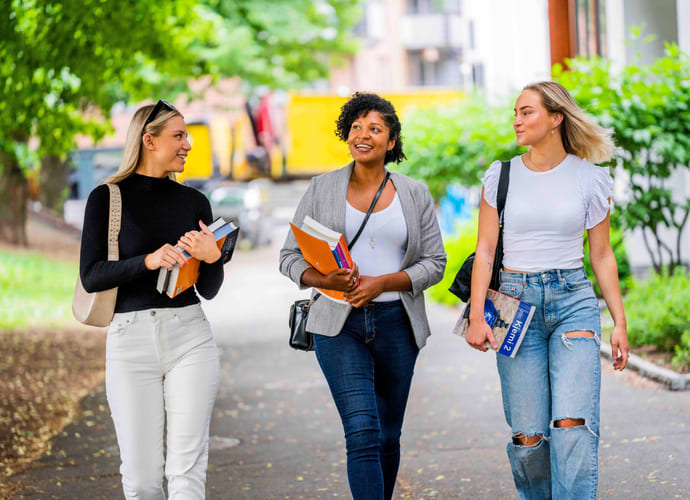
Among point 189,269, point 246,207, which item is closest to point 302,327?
point 189,269

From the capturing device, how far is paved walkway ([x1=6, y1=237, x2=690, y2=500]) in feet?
18.8

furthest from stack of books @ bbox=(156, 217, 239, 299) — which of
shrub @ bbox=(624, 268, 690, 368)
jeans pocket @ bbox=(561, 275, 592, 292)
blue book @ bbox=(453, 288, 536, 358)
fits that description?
shrub @ bbox=(624, 268, 690, 368)

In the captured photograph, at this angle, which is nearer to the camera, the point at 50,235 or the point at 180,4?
the point at 180,4

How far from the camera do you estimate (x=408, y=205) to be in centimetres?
434

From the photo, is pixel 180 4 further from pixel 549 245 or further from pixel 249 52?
pixel 249 52

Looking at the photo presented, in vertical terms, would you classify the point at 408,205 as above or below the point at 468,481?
above

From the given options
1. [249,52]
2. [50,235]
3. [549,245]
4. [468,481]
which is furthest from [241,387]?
[50,235]

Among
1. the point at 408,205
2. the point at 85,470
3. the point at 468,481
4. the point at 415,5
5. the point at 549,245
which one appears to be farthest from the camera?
the point at 415,5

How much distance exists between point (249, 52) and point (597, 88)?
729 inches

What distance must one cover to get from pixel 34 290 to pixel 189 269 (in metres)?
15.0

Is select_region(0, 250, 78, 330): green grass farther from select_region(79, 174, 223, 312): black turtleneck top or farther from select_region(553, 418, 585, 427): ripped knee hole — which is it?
Answer: select_region(553, 418, 585, 427): ripped knee hole

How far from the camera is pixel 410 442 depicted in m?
6.88

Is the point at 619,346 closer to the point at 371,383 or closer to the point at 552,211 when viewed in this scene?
the point at 552,211

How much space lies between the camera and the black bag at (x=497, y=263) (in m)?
4.13
